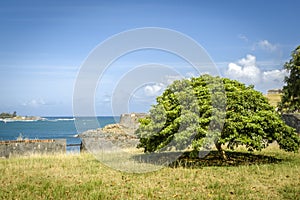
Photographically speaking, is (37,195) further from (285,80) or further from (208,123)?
(285,80)

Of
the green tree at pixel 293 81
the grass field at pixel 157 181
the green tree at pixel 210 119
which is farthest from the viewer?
the green tree at pixel 293 81

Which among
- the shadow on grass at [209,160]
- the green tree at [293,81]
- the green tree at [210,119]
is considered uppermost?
the green tree at [293,81]

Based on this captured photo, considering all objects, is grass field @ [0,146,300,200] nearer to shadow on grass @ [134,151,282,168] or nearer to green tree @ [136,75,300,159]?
shadow on grass @ [134,151,282,168]

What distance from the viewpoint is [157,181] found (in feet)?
33.4

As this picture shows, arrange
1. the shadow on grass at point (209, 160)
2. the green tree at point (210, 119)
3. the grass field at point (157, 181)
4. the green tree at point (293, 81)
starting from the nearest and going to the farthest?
the grass field at point (157, 181)
the green tree at point (210, 119)
the shadow on grass at point (209, 160)
the green tree at point (293, 81)

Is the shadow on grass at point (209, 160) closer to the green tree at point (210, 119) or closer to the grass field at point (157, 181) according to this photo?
the grass field at point (157, 181)

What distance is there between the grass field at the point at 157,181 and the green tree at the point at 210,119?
3.45 ft

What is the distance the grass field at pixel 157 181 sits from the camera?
8.51m

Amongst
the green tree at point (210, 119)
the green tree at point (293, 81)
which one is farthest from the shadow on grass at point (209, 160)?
the green tree at point (293, 81)

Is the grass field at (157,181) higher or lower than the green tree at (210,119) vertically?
lower

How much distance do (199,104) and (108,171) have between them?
441cm

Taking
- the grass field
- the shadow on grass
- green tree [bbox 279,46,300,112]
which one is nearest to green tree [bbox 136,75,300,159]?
the shadow on grass

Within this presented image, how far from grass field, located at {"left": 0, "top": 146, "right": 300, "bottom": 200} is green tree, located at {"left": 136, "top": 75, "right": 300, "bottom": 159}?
3.45 ft

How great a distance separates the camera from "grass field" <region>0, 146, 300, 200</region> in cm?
851
